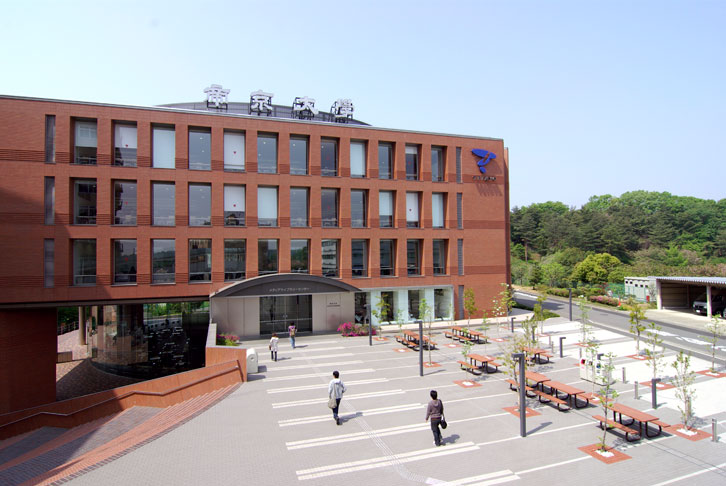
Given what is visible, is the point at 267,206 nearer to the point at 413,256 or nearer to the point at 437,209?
A: the point at 413,256

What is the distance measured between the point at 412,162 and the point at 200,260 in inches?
721

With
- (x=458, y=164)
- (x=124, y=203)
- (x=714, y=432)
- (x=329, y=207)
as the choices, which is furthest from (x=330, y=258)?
(x=714, y=432)

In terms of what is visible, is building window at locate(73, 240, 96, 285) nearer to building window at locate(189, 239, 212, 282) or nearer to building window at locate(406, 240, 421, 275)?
building window at locate(189, 239, 212, 282)

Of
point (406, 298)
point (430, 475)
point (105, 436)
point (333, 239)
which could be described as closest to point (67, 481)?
point (105, 436)

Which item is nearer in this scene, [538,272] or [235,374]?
[235,374]

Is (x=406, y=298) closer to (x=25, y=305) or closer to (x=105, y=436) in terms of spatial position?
(x=105, y=436)

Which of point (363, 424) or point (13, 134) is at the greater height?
point (13, 134)

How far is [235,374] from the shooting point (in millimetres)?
17672

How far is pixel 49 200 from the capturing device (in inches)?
992

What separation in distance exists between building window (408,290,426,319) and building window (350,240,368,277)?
4.37m

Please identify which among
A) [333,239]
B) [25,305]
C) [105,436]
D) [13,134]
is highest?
[13,134]

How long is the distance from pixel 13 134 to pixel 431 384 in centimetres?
2829

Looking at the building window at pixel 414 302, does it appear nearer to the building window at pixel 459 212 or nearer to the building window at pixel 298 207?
the building window at pixel 459 212

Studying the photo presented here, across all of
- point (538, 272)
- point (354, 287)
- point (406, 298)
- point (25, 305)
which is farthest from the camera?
point (538, 272)
